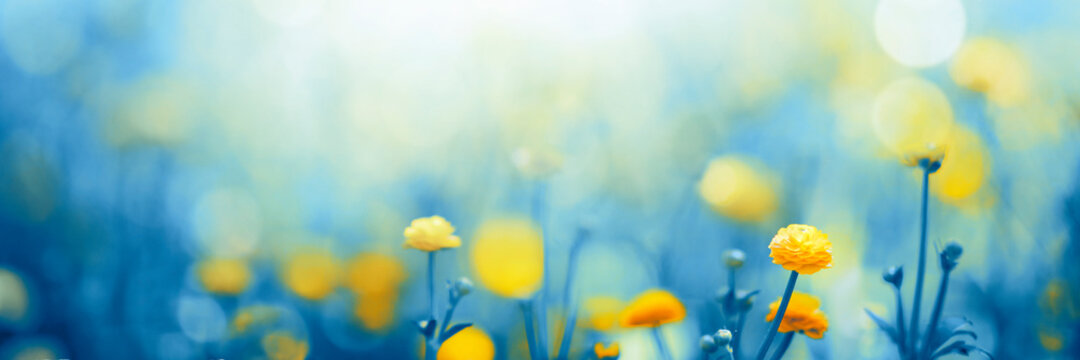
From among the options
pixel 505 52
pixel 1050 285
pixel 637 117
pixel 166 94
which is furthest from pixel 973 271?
pixel 166 94

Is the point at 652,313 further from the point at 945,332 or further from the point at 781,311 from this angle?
the point at 945,332

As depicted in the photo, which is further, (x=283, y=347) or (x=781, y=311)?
(x=283, y=347)

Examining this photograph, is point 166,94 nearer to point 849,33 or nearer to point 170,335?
point 170,335

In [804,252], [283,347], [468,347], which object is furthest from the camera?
[283,347]

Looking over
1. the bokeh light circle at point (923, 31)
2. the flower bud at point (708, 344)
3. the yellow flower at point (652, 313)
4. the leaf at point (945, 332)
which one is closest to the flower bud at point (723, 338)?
the flower bud at point (708, 344)

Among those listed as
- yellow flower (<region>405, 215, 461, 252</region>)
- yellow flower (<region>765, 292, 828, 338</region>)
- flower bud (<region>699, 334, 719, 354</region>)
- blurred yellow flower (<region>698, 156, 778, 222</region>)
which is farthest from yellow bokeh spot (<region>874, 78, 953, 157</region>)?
yellow flower (<region>405, 215, 461, 252</region>)

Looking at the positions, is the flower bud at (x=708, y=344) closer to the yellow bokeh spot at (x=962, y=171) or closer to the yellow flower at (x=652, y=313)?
the yellow flower at (x=652, y=313)

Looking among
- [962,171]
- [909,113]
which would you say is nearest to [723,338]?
[962,171]
